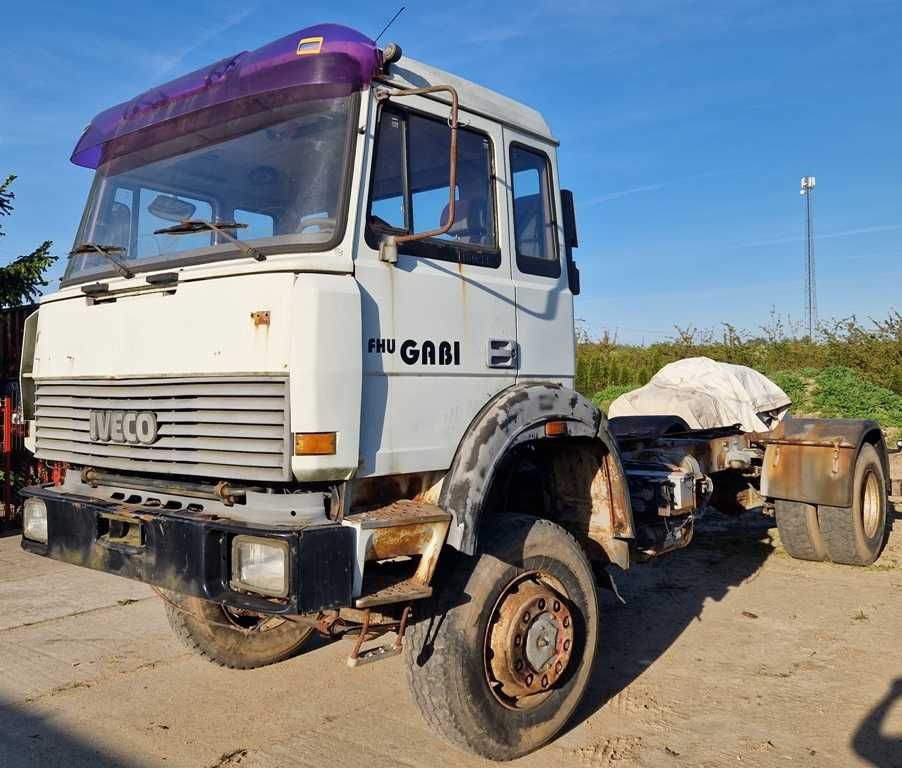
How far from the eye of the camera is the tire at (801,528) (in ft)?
22.6

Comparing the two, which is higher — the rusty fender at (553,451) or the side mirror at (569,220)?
the side mirror at (569,220)

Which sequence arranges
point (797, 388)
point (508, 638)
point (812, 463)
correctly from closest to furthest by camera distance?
point (508, 638) → point (812, 463) → point (797, 388)

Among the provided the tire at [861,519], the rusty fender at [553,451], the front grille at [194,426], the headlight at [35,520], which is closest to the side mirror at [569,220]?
the rusty fender at [553,451]

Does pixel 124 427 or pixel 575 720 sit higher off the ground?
pixel 124 427

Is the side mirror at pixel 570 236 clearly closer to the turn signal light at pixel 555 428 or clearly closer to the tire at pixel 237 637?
the turn signal light at pixel 555 428

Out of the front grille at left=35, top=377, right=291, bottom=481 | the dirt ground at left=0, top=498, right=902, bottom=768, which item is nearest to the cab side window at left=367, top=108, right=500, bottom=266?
the front grille at left=35, top=377, right=291, bottom=481

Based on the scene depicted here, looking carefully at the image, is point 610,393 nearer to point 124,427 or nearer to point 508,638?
point 508,638

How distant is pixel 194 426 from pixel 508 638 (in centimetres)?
153

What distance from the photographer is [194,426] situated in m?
3.25

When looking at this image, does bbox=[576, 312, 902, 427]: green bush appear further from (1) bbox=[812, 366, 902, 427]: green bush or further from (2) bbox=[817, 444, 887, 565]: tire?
(2) bbox=[817, 444, 887, 565]: tire

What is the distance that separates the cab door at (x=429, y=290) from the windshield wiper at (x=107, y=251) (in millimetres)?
1175

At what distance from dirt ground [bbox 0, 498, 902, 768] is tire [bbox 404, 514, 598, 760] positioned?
0.69ft

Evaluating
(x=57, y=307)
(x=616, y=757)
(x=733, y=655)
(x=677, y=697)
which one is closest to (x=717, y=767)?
(x=616, y=757)

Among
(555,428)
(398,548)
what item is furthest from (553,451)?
(398,548)
